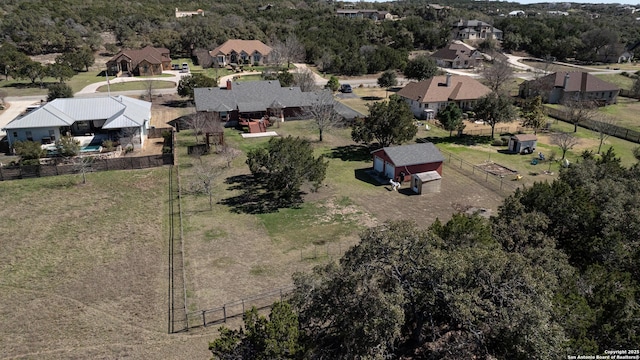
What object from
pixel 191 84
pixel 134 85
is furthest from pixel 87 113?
pixel 134 85

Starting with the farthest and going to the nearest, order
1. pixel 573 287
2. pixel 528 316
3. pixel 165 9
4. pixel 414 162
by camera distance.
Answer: pixel 165 9 < pixel 414 162 < pixel 573 287 < pixel 528 316

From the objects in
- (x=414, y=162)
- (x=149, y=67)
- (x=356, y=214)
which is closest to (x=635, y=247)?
(x=356, y=214)

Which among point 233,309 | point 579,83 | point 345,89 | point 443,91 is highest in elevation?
point 579,83

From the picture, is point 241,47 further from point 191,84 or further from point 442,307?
point 442,307

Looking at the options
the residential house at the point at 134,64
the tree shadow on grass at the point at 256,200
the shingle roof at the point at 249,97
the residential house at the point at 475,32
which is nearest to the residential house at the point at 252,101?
the shingle roof at the point at 249,97

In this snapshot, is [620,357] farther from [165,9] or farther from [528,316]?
[165,9]
